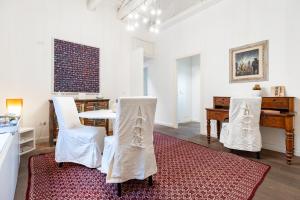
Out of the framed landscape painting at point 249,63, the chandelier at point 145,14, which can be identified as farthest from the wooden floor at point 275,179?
the chandelier at point 145,14

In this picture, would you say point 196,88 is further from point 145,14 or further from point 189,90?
point 145,14

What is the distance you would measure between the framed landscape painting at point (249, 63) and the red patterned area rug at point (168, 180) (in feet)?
5.50

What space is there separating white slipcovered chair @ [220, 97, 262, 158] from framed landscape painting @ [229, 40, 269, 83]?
3.11ft

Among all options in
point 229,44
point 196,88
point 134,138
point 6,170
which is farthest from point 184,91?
point 6,170

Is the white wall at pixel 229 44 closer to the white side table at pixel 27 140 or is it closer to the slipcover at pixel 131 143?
the slipcover at pixel 131 143

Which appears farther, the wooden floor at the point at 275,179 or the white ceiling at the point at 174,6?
the white ceiling at the point at 174,6

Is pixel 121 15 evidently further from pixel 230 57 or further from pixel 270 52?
pixel 270 52

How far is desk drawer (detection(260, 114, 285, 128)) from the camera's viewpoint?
253 centimetres

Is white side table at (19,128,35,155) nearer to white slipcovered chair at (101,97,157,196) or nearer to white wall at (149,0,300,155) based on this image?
white slipcovered chair at (101,97,157,196)

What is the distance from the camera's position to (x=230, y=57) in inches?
144

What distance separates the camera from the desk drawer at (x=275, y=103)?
275 cm

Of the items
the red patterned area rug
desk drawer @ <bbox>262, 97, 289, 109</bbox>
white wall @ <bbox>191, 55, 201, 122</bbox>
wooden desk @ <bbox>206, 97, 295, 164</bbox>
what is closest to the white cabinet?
the red patterned area rug

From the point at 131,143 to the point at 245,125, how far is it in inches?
78.0

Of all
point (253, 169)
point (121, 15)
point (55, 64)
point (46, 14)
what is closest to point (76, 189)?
point (253, 169)
